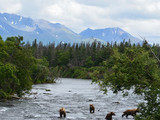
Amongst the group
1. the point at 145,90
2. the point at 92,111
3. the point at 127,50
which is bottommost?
the point at 92,111

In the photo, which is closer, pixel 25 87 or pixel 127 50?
pixel 127 50

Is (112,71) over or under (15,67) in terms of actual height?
under

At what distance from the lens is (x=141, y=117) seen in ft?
60.4

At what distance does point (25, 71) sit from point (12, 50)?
436 cm

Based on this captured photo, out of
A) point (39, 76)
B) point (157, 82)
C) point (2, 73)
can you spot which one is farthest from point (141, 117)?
point (39, 76)

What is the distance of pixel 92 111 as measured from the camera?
3325 centimetres

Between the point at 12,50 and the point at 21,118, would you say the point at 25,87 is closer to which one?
the point at 12,50

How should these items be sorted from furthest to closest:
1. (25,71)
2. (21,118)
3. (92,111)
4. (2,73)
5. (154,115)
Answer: (25,71) → (2,73) → (92,111) → (21,118) → (154,115)

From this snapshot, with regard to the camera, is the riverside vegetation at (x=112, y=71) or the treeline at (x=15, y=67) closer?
the riverside vegetation at (x=112, y=71)

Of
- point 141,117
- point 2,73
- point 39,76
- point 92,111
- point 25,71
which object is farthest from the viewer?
point 39,76

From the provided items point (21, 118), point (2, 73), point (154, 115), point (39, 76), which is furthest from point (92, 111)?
point (39, 76)

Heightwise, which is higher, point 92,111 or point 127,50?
point 127,50

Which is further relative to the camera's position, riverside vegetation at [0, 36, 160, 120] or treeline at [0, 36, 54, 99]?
treeline at [0, 36, 54, 99]

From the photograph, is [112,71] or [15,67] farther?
[15,67]
